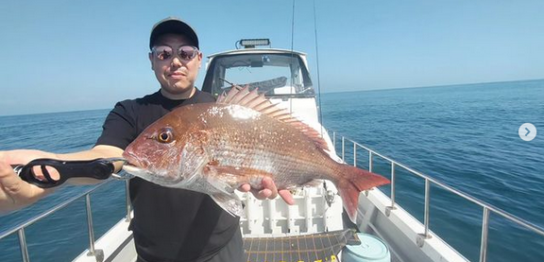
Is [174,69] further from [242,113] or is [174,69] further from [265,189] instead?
[265,189]

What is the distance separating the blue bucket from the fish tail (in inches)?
66.3

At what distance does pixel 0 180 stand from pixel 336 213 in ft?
12.6

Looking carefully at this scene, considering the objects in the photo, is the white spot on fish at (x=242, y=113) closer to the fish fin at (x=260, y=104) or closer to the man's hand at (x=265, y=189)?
the fish fin at (x=260, y=104)

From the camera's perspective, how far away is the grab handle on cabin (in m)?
1.09

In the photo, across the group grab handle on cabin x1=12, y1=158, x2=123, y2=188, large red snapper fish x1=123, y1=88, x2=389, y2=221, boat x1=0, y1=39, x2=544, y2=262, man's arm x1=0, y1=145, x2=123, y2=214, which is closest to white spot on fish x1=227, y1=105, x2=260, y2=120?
large red snapper fish x1=123, y1=88, x2=389, y2=221

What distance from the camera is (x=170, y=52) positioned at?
208cm

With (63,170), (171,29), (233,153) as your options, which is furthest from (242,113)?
(63,170)

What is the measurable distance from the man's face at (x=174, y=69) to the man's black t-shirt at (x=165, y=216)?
0.88 feet

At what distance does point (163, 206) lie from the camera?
1951 mm

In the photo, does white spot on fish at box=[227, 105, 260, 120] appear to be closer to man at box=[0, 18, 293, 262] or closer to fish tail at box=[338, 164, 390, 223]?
man at box=[0, 18, 293, 262]

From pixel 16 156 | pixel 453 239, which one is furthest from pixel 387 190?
pixel 16 156

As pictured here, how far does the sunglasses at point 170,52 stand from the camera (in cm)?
208

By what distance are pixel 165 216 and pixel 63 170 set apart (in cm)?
92

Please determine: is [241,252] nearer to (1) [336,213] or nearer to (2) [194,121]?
(2) [194,121]
